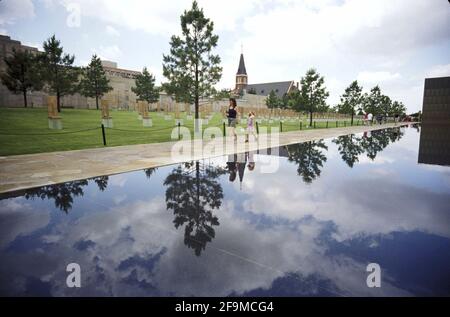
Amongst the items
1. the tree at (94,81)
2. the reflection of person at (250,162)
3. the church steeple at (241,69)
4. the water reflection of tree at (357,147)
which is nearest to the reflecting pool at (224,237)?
the reflection of person at (250,162)

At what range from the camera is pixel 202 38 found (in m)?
20.0

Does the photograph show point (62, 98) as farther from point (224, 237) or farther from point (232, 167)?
point (224, 237)

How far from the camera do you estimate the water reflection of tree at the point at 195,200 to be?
140 inches

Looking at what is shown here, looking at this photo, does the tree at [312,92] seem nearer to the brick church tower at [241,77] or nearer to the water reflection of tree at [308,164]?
the water reflection of tree at [308,164]

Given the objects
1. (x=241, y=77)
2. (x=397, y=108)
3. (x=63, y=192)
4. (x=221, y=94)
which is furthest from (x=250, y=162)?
(x=241, y=77)

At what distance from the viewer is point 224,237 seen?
3.47 m

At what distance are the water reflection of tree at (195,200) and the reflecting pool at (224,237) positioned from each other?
25 mm

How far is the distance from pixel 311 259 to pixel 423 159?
10.9 meters

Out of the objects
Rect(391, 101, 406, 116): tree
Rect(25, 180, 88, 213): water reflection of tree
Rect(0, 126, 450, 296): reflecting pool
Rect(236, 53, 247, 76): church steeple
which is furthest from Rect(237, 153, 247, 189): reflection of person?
Rect(236, 53, 247, 76): church steeple

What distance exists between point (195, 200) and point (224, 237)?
1.65 metres

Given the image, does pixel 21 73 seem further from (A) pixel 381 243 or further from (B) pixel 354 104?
(B) pixel 354 104

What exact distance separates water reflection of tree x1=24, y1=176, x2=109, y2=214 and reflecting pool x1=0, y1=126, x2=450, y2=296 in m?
0.04
